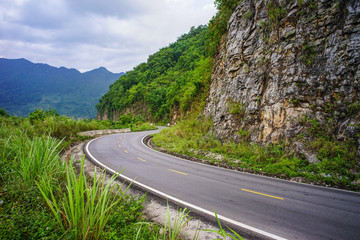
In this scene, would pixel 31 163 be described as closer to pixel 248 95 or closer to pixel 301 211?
pixel 301 211

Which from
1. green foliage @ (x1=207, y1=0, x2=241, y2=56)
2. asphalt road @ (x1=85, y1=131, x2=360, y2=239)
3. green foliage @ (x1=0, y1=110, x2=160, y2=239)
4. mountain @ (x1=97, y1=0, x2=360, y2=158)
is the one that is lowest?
asphalt road @ (x1=85, y1=131, x2=360, y2=239)

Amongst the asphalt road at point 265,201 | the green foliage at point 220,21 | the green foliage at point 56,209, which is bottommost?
the asphalt road at point 265,201

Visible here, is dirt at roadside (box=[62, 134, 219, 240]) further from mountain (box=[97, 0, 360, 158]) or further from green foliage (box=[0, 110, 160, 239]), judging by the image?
mountain (box=[97, 0, 360, 158])

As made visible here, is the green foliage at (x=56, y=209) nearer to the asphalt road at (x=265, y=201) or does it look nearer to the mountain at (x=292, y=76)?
the asphalt road at (x=265, y=201)

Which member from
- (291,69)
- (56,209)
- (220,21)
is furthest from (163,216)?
(220,21)

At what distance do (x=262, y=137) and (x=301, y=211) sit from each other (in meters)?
7.19

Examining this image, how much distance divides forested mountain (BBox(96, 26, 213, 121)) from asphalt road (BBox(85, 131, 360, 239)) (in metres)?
20.6

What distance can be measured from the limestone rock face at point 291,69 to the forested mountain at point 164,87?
12.0 metres

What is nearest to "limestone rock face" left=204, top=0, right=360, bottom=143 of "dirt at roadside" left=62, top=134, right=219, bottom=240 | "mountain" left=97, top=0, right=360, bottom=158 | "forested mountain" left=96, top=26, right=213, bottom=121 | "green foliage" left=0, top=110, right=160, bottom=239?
"mountain" left=97, top=0, right=360, bottom=158

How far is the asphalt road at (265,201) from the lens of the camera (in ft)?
13.9

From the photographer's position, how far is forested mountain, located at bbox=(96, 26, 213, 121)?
39.3 meters

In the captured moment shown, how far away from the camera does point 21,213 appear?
9.78ft

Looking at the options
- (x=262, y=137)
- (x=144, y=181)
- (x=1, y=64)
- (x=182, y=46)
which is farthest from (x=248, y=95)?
(x=1, y=64)

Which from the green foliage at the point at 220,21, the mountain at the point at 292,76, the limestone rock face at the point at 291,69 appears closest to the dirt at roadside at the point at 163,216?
the mountain at the point at 292,76
